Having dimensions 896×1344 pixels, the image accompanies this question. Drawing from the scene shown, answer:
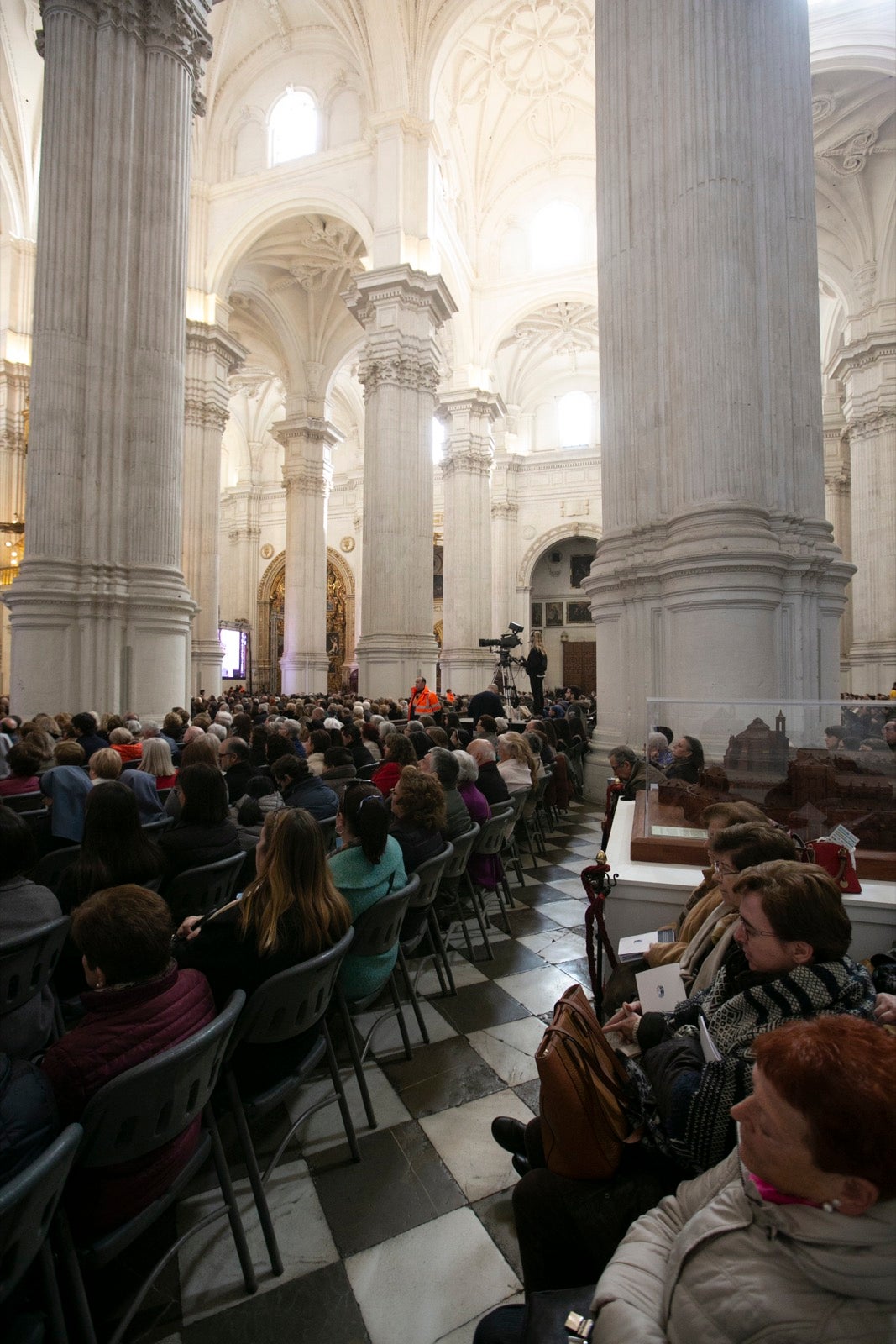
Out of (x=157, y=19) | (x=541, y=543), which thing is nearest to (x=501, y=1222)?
(x=157, y=19)

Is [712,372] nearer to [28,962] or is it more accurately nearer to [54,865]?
[54,865]

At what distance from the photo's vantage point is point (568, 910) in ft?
15.5

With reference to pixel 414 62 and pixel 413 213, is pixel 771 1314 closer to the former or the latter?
pixel 413 213

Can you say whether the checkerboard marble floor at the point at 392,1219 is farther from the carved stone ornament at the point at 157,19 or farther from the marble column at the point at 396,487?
the carved stone ornament at the point at 157,19

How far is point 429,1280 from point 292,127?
73.3ft

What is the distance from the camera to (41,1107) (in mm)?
1376

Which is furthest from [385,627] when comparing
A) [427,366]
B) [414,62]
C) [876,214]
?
[876,214]

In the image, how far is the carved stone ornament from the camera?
8.44 meters

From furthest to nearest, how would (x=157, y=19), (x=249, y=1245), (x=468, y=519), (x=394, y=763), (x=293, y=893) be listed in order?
(x=468, y=519) < (x=157, y=19) < (x=394, y=763) < (x=293, y=893) < (x=249, y=1245)

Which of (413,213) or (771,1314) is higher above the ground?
(413,213)

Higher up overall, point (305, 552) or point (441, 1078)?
point (305, 552)

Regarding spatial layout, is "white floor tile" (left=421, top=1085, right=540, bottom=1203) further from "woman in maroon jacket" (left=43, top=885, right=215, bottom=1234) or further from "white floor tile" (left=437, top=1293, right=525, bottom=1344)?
"woman in maroon jacket" (left=43, top=885, right=215, bottom=1234)

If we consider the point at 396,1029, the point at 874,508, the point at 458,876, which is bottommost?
the point at 396,1029

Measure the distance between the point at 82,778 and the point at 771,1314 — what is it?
3865 mm
